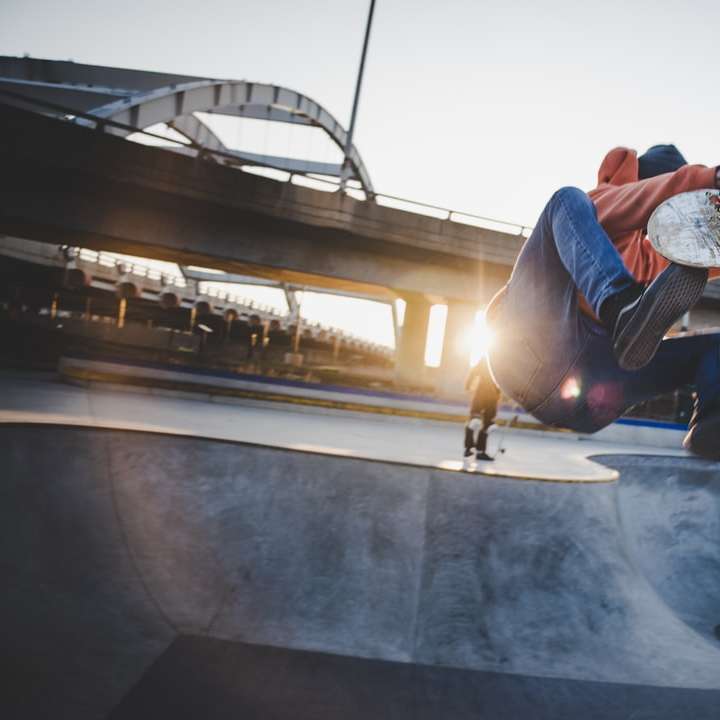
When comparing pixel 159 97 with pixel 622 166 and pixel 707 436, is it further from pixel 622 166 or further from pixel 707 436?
A: pixel 707 436

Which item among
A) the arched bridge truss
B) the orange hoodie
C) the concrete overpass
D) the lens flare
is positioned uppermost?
the arched bridge truss

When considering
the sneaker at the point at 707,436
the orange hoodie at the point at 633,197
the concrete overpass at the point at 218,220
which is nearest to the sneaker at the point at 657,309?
the orange hoodie at the point at 633,197

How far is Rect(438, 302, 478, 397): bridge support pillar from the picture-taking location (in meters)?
21.5

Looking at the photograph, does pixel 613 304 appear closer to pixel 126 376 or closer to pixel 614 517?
pixel 614 517

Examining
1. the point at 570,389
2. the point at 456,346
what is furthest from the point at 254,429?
the point at 456,346

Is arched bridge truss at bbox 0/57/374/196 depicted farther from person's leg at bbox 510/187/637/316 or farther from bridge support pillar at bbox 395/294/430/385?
person's leg at bbox 510/187/637/316

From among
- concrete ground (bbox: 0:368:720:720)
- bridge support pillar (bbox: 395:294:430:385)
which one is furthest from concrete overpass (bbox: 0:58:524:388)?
concrete ground (bbox: 0:368:720:720)

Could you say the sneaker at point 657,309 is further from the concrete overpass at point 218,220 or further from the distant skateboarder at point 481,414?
the concrete overpass at point 218,220

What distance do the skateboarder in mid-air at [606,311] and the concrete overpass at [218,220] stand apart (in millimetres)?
15617

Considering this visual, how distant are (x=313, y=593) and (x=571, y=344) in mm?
3186

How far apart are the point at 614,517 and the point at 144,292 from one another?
34720 millimetres

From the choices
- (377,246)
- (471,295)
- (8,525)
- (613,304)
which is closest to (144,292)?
(377,246)

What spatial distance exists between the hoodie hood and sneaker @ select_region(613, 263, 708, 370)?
2.24ft

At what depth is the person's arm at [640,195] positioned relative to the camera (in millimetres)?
1629
